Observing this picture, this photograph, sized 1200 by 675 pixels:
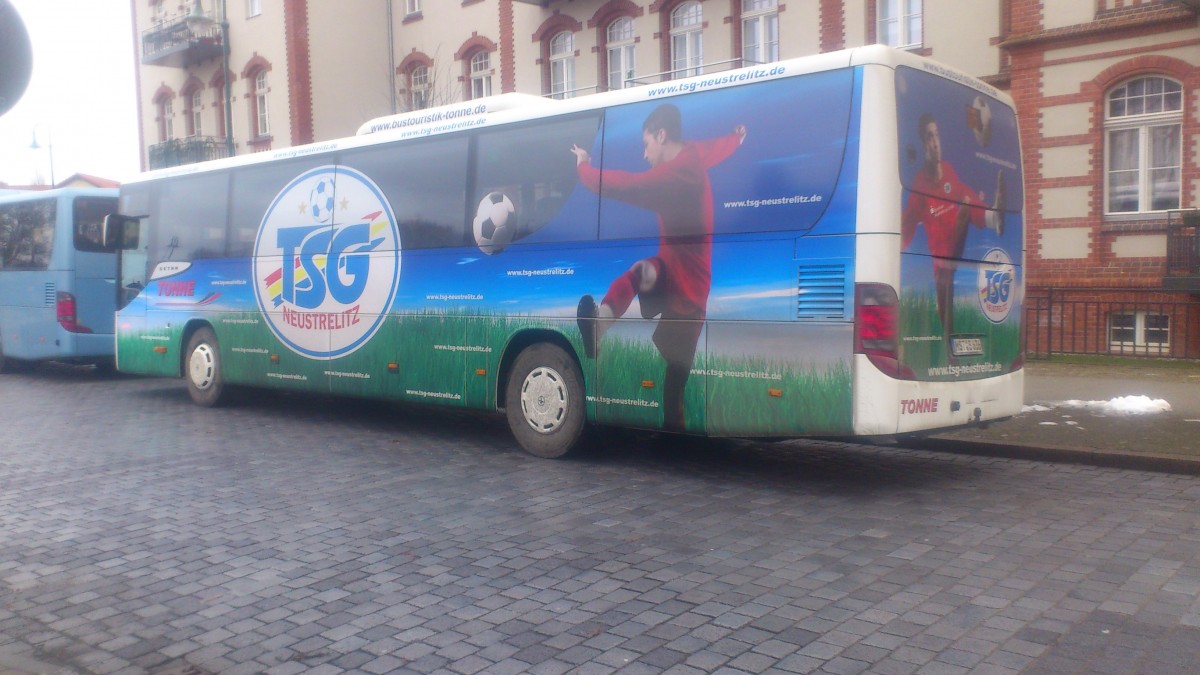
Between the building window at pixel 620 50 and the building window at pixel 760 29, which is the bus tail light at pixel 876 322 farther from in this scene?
the building window at pixel 620 50

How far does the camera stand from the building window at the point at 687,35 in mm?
24188

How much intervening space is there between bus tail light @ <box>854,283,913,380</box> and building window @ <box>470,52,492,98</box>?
2266 centimetres

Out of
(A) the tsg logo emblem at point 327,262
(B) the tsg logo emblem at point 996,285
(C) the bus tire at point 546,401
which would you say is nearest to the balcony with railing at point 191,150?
(A) the tsg logo emblem at point 327,262

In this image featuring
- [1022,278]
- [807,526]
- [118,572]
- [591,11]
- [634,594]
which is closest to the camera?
[634,594]

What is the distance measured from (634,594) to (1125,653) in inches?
87.1

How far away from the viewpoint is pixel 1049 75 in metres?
18.8

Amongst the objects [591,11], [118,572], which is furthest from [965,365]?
[591,11]

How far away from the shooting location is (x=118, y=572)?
6.13 metres

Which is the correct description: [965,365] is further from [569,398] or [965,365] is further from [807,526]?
[569,398]

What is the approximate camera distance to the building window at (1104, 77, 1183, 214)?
59.1 feet

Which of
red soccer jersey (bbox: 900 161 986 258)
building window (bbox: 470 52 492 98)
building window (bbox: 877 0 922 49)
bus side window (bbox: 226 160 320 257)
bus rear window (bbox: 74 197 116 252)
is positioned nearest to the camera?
red soccer jersey (bbox: 900 161 986 258)

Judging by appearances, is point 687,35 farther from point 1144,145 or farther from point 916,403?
point 916,403

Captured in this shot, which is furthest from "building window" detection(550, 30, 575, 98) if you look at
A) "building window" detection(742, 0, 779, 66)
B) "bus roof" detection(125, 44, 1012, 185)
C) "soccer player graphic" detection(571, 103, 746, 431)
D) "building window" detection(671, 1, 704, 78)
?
"soccer player graphic" detection(571, 103, 746, 431)

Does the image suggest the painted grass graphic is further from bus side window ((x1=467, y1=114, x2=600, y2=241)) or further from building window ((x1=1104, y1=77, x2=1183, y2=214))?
building window ((x1=1104, y1=77, x2=1183, y2=214))
